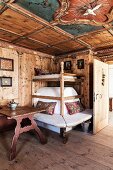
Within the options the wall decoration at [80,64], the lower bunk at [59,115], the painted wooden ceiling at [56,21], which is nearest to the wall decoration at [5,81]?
the lower bunk at [59,115]

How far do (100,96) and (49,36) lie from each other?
216 cm

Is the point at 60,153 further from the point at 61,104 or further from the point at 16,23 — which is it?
the point at 16,23

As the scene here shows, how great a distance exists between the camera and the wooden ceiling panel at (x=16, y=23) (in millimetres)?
2312

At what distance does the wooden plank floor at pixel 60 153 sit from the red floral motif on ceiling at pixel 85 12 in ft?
8.13

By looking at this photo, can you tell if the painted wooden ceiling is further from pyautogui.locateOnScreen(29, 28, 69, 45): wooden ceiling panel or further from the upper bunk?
the upper bunk

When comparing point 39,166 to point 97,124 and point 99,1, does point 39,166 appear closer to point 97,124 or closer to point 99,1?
point 97,124

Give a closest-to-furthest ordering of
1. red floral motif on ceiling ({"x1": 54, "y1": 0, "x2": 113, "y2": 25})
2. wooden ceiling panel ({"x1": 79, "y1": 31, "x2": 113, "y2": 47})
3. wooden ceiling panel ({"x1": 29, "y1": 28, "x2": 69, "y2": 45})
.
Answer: red floral motif on ceiling ({"x1": 54, "y1": 0, "x2": 113, "y2": 25}), wooden ceiling panel ({"x1": 29, "y1": 28, "x2": 69, "y2": 45}), wooden ceiling panel ({"x1": 79, "y1": 31, "x2": 113, "y2": 47})

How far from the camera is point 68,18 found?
2387 mm

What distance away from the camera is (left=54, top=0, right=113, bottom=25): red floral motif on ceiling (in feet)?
6.45

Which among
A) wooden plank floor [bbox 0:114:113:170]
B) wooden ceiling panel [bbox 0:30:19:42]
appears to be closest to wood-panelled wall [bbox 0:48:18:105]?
wooden ceiling panel [bbox 0:30:19:42]

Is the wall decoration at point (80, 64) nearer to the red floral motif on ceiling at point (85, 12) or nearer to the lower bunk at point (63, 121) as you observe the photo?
the lower bunk at point (63, 121)

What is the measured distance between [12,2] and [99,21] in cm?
149

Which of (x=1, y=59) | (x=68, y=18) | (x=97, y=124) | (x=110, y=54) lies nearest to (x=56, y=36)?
(x=68, y=18)

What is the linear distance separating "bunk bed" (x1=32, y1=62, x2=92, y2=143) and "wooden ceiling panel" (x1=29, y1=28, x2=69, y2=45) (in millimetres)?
626
